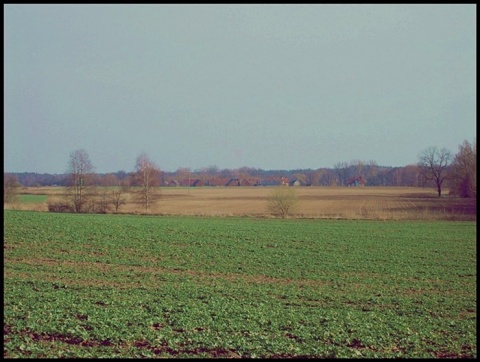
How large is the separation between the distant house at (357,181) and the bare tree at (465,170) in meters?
66.8

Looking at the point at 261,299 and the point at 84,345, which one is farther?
the point at 261,299

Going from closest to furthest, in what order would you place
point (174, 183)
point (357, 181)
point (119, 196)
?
point (119, 196)
point (357, 181)
point (174, 183)

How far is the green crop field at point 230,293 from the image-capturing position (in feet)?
33.9

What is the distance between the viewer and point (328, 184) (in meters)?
154

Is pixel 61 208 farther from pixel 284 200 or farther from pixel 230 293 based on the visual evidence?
pixel 230 293

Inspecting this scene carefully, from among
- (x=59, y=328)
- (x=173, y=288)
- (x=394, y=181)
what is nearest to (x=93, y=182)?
(x=173, y=288)

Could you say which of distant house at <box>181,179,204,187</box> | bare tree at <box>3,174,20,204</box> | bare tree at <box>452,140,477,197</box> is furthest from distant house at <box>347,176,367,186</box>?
bare tree at <box>3,174,20,204</box>

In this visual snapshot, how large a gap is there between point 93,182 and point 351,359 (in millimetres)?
55730

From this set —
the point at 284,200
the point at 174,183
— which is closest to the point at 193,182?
the point at 174,183

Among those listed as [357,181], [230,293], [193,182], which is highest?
[193,182]

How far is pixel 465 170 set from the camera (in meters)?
68.7

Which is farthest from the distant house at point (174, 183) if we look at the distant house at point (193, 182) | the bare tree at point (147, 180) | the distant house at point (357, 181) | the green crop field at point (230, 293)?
the green crop field at point (230, 293)

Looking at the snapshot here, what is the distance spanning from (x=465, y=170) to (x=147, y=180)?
4546 centimetres

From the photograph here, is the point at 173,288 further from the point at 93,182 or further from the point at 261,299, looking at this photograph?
the point at 93,182
